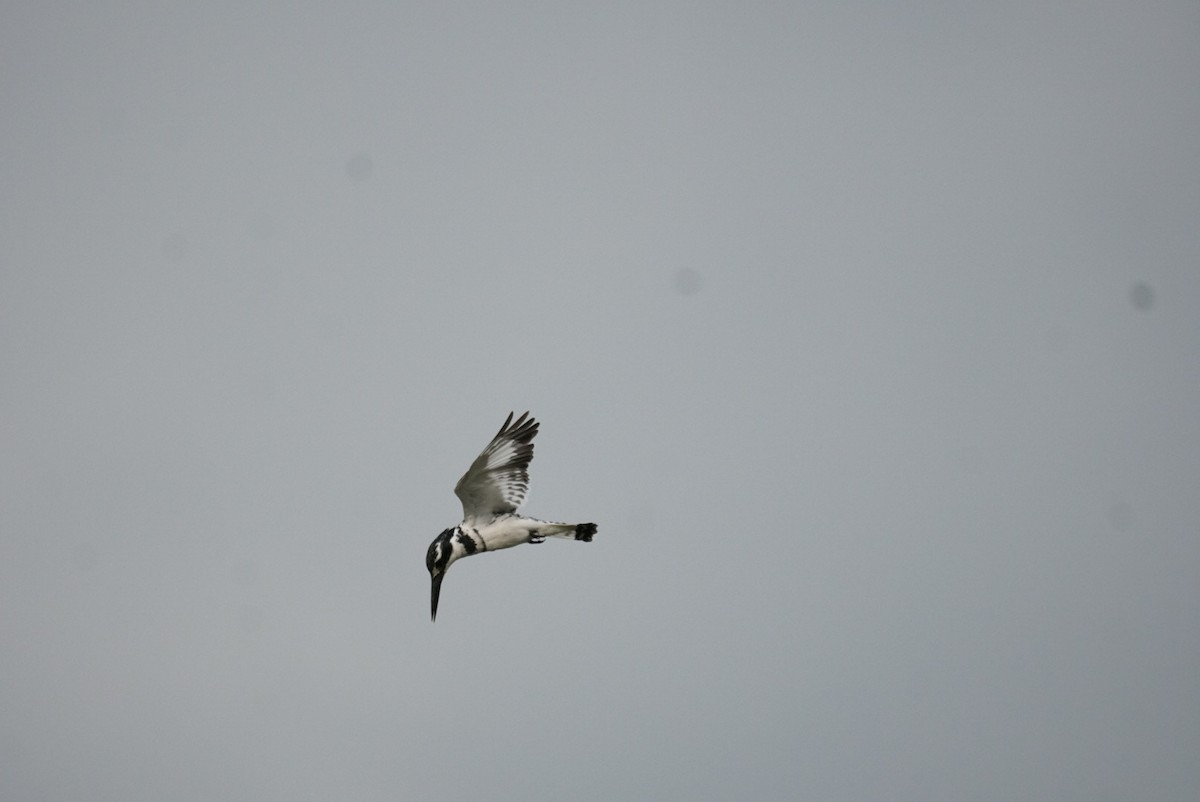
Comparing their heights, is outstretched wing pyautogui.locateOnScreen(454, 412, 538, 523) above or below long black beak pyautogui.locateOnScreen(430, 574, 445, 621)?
above

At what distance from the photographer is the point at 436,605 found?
1677 inches

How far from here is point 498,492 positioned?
42.2 m

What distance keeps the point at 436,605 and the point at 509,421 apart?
2.84 metres

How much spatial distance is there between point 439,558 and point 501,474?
58.6 inches

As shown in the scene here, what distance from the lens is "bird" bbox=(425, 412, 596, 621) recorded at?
42.2 metres

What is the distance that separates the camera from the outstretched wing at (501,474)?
4212 centimetres

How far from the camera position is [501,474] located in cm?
4222

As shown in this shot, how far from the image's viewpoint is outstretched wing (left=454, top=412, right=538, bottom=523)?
42.1 metres

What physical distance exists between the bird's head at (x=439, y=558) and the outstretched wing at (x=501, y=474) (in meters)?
0.58

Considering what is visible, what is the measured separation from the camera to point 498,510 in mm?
42406

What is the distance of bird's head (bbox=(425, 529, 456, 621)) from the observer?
4231 cm

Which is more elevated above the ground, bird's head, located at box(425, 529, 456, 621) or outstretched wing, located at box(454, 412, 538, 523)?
outstretched wing, located at box(454, 412, 538, 523)

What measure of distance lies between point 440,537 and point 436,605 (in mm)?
982

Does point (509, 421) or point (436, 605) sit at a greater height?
point (509, 421)
